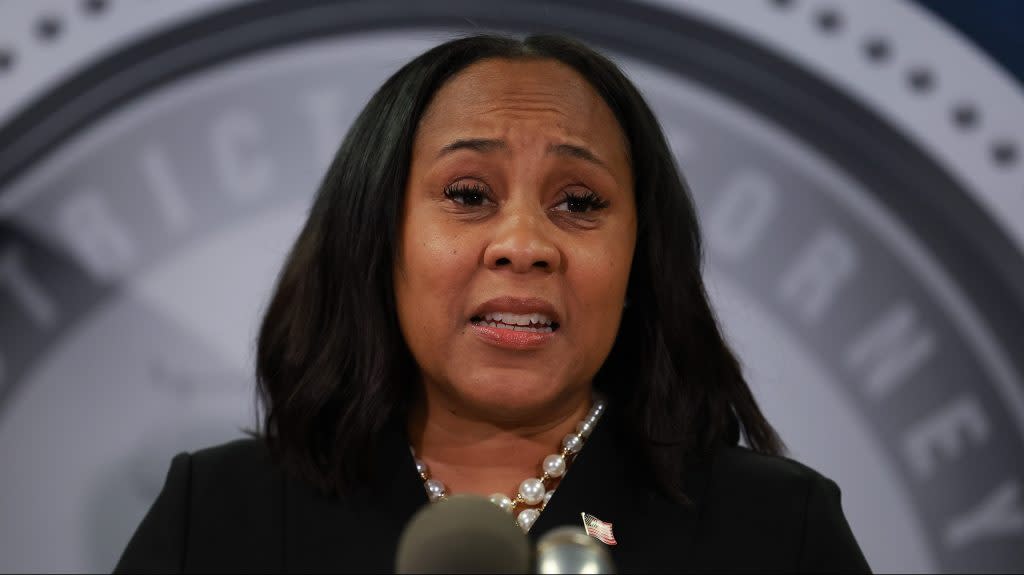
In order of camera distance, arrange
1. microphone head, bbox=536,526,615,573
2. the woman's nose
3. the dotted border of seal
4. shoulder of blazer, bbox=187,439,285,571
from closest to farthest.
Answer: microphone head, bbox=536,526,615,573, the woman's nose, shoulder of blazer, bbox=187,439,285,571, the dotted border of seal

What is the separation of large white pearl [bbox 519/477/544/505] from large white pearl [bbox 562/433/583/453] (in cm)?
7

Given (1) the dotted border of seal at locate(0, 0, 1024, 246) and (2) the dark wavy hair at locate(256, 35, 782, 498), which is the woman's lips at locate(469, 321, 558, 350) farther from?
(1) the dotted border of seal at locate(0, 0, 1024, 246)

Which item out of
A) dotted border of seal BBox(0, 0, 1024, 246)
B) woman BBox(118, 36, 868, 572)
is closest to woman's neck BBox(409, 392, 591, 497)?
woman BBox(118, 36, 868, 572)

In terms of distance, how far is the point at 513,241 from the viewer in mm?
1297

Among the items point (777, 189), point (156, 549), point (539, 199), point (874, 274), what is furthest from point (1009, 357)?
point (156, 549)

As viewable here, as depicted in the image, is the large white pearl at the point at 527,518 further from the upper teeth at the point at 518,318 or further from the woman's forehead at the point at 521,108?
the woman's forehead at the point at 521,108

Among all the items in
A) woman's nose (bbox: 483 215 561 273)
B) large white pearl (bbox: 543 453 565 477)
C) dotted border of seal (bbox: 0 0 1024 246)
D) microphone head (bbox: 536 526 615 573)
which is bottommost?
microphone head (bbox: 536 526 615 573)

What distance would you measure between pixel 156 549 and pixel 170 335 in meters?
0.51

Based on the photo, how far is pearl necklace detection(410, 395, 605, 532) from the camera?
1.42 meters

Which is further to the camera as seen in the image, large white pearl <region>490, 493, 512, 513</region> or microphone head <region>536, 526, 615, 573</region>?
large white pearl <region>490, 493, 512, 513</region>

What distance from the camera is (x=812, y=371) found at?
1.83 metres

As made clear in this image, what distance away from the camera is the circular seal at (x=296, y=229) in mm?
1796

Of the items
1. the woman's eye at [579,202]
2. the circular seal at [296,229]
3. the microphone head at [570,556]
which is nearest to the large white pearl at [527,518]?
the woman's eye at [579,202]

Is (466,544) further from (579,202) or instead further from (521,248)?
(579,202)
